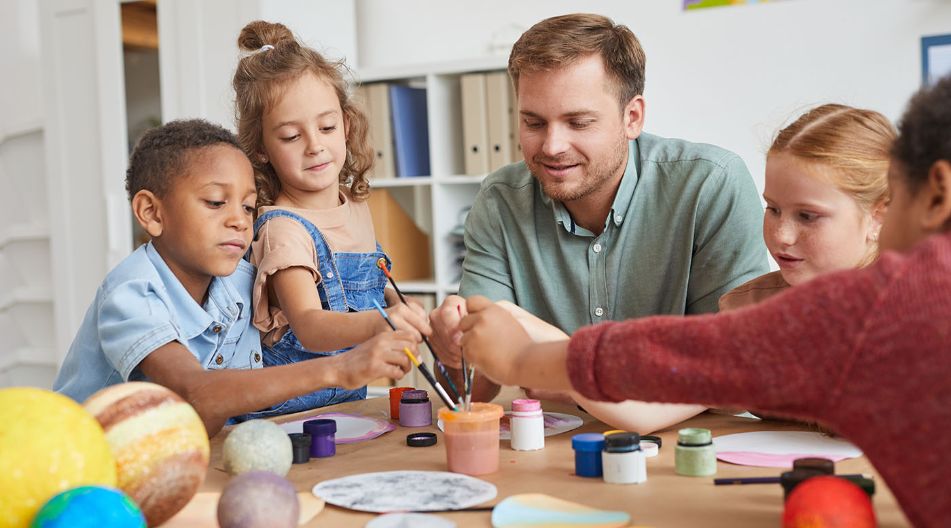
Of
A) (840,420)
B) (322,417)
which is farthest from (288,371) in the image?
(840,420)

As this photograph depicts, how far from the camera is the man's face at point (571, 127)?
6.34 feet

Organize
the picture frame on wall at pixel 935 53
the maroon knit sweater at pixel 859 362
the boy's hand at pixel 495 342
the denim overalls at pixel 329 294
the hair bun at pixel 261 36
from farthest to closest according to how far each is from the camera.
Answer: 1. the picture frame on wall at pixel 935 53
2. the hair bun at pixel 261 36
3. the denim overalls at pixel 329 294
4. the boy's hand at pixel 495 342
5. the maroon knit sweater at pixel 859 362

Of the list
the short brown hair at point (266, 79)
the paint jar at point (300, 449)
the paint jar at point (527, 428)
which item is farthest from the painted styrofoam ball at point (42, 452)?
the short brown hair at point (266, 79)

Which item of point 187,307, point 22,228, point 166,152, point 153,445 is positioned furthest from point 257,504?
point 22,228

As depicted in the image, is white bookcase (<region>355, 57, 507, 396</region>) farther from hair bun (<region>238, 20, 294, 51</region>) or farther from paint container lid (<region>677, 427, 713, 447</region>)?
paint container lid (<region>677, 427, 713, 447</region>)

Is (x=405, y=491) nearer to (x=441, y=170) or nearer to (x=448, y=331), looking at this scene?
(x=448, y=331)

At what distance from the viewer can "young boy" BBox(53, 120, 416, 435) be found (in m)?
1.44

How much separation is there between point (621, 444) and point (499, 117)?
2240mm

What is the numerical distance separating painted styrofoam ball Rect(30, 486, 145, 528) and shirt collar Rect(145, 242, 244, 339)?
73 centimetres

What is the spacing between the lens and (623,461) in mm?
1121

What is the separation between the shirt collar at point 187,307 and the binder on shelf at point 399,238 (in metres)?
1.69

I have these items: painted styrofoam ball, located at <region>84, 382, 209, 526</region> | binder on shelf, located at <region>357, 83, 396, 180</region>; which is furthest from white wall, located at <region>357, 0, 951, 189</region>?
painted styrofoam ball, located at <region>84, 382, 209, 526</region>

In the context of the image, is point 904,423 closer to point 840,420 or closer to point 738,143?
point 840,420

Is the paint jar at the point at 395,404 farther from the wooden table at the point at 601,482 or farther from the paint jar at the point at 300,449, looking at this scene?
the paint jar at the point at 300,449
